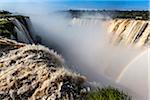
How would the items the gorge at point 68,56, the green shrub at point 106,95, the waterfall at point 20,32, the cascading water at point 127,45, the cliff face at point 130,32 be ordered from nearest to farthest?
the green shrub at point 106,95, the gorge at point 68,56, the cascading water at point 127,45, the waterfall at point 20,32, the cliff face at point 130,32

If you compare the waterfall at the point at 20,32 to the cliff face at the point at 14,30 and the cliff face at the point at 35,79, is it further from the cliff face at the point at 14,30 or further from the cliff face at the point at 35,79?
the cliff face at the point at 35,79

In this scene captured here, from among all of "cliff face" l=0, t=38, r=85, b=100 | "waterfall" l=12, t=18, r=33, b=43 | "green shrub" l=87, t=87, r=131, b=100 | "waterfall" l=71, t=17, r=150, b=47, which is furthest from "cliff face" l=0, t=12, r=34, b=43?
"green shrub" l=87, t=87, r=131, b=100

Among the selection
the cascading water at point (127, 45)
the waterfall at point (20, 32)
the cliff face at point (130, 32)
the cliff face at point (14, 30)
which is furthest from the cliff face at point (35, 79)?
the cliff face at point (130, 32)

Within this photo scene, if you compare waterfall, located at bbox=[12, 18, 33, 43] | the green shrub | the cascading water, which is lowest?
the cascading water

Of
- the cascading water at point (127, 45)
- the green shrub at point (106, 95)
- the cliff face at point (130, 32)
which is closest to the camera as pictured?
the green shrub at point (106, 95)

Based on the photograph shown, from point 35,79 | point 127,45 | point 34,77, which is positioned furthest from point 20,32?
point 35,79

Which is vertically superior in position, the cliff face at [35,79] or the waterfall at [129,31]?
the cliff face at [35,79]

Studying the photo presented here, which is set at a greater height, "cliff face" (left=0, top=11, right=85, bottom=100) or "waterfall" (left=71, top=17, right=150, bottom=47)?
"cliff face" (left=0, top=11, right=85, bottom=100)

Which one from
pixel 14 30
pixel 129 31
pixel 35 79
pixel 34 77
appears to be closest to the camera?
pixel 35 79

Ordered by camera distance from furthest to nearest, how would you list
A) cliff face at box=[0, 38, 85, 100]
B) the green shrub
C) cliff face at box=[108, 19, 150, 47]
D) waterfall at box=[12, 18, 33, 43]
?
cliff face at box=[108, 19, 150, 47]
waterfall at box=[12, 18, 33, 43]
cliff face at box=[0, 38, 85, 100]
the green shrub

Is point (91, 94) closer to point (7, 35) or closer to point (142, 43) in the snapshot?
point (7, 35)

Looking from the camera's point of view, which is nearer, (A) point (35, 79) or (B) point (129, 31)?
(A) point (35, 79)

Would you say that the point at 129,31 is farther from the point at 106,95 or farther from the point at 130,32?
the point at 106,95

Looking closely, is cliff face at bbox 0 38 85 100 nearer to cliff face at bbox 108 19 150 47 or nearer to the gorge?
the gorge
